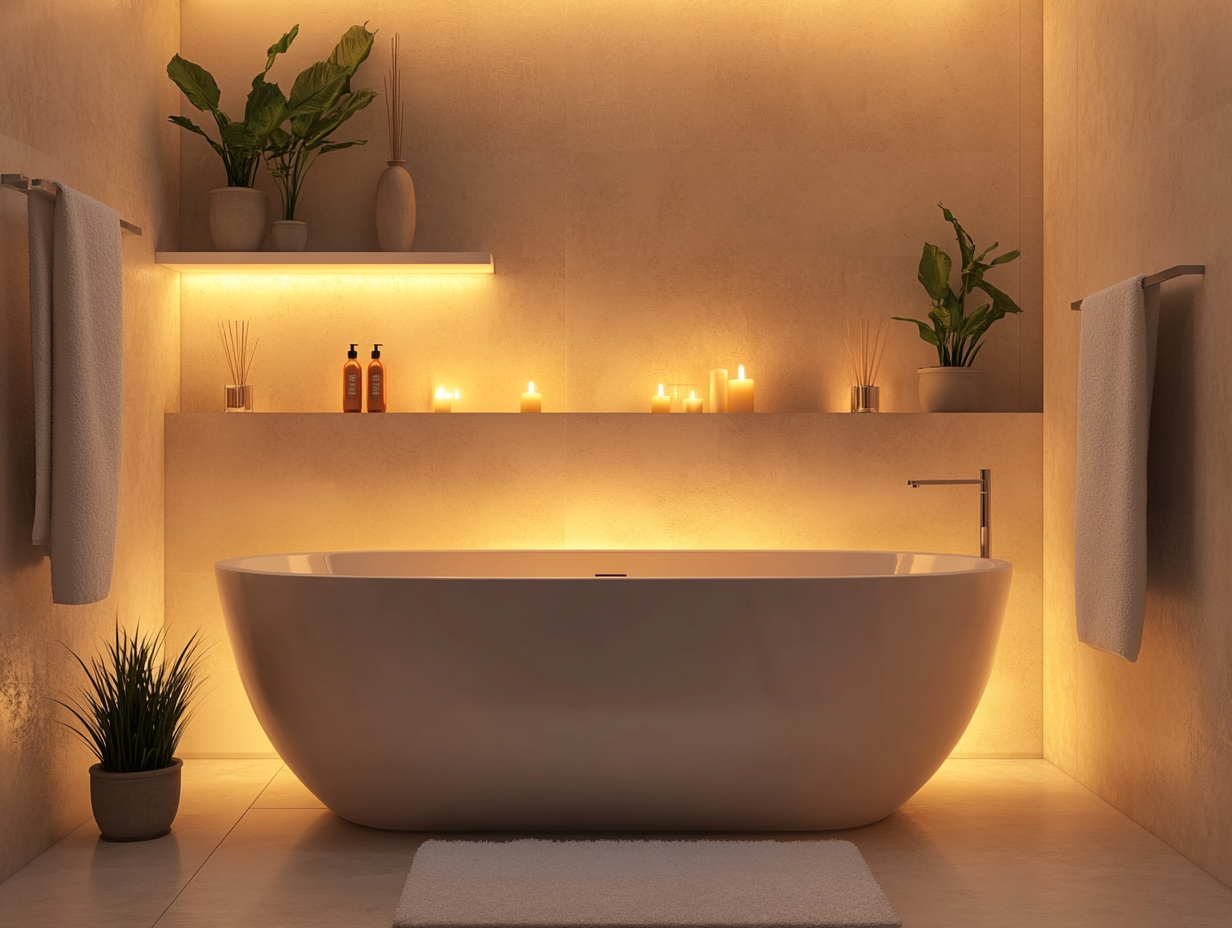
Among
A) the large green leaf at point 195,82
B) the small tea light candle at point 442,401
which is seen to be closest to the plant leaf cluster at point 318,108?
the large green leaf at point 195,82

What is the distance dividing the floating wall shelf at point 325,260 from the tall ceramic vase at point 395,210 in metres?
0.05

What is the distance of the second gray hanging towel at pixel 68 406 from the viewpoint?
2.41 meters

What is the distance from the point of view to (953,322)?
11.1 feet

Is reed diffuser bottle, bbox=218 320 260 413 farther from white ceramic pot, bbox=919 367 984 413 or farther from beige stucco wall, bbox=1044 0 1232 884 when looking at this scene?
beige stucco wall, bbox=1044 0 1232 884

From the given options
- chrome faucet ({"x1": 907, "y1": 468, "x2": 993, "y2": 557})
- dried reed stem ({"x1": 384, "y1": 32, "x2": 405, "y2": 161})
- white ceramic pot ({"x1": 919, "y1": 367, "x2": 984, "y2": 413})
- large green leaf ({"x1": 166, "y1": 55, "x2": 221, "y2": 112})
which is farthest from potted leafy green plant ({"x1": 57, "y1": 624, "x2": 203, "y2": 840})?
white ceramic pot ({"x1": 919, "y1": 367, "x2": 984, "y2": 413})

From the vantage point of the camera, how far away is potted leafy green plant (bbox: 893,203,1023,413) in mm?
3387

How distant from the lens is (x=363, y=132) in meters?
3.58

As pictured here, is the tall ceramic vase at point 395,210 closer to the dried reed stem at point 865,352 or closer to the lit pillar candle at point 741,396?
the lit pillar candle at point 741,396

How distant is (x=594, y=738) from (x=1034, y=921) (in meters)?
0.94

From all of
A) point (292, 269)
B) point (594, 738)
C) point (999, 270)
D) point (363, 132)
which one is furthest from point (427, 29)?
point (594, 738)

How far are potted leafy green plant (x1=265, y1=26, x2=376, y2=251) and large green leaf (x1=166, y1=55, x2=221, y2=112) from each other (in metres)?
0.21

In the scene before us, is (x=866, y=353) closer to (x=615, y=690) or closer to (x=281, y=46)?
(x=615, y=690)

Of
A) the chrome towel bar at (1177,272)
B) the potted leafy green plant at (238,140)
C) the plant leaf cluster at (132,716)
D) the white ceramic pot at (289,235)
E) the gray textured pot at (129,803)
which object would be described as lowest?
the gray textured pot at (129,803)

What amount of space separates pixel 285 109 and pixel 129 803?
195 cm
